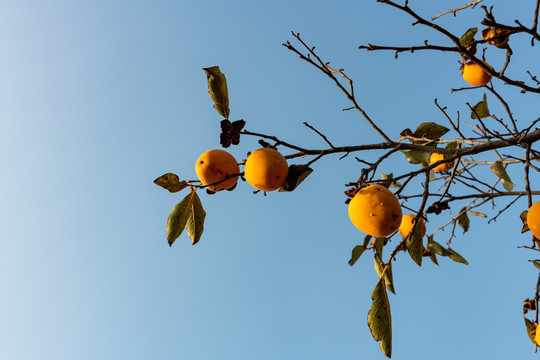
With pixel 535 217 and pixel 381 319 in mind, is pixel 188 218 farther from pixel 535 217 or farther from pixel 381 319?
pixel 535 217

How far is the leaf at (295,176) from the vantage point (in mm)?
1586

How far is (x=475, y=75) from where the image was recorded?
6.97ft

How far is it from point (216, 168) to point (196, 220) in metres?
0.30

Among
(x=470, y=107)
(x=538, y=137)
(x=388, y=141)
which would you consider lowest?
(x=388, y=141)

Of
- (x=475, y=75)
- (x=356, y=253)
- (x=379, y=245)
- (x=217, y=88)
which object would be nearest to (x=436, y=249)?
(x=379, y=245)

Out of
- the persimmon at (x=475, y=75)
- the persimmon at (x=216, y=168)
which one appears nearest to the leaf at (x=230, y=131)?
the persimmon at (x=216, y=168)

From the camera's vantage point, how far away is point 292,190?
1.61 m

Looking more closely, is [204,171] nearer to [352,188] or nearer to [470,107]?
[352,188]

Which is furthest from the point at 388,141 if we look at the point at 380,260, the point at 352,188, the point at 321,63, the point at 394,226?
the point at 380,260

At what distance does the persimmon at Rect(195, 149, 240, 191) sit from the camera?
169cm

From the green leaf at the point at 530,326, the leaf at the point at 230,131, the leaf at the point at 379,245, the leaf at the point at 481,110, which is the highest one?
the leaf at the point at 481,110

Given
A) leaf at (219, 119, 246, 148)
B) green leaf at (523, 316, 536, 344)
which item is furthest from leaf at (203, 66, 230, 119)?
green leaf at (523, 316, 536, 344)

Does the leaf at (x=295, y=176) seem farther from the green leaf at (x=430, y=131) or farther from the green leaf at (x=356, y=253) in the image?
the green leaf at (x=430, y=131)

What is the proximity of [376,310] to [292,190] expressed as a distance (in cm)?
63
